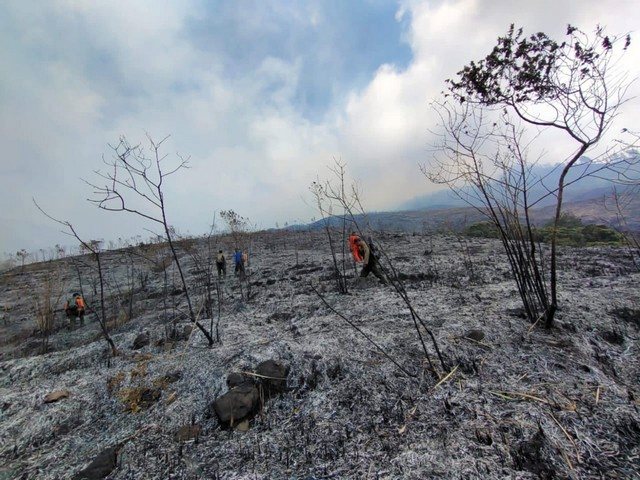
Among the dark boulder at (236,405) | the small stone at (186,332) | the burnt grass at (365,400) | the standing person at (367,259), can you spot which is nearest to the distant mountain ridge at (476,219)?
the standing person at (367,259)

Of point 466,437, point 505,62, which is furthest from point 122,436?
point 505,62

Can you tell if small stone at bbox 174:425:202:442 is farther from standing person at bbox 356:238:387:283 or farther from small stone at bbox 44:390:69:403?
standing person at bbox 356:238:387:283

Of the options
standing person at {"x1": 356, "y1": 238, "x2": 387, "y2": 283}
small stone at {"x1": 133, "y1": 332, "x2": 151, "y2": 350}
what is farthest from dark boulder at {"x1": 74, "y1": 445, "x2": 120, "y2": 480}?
standing person at {"x1": 356, "y1": 238, "x2": 387, "y2": 283}

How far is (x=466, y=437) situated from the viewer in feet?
7.55

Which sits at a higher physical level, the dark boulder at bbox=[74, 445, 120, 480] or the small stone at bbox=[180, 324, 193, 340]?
the small stone at bbox=[180, 324, 193, 340]

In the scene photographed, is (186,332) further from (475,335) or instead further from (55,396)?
(475,335)

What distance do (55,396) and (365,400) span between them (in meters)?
4.10

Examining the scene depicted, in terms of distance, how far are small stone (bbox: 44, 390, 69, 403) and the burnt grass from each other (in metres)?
0.07

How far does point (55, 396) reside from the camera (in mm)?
3768

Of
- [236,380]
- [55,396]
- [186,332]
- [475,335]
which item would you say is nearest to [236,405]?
[236,380]

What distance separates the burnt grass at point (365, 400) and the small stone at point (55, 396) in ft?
0.22

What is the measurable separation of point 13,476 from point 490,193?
5900 mm

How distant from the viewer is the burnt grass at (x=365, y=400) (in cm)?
221

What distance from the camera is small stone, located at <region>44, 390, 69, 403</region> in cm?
374
